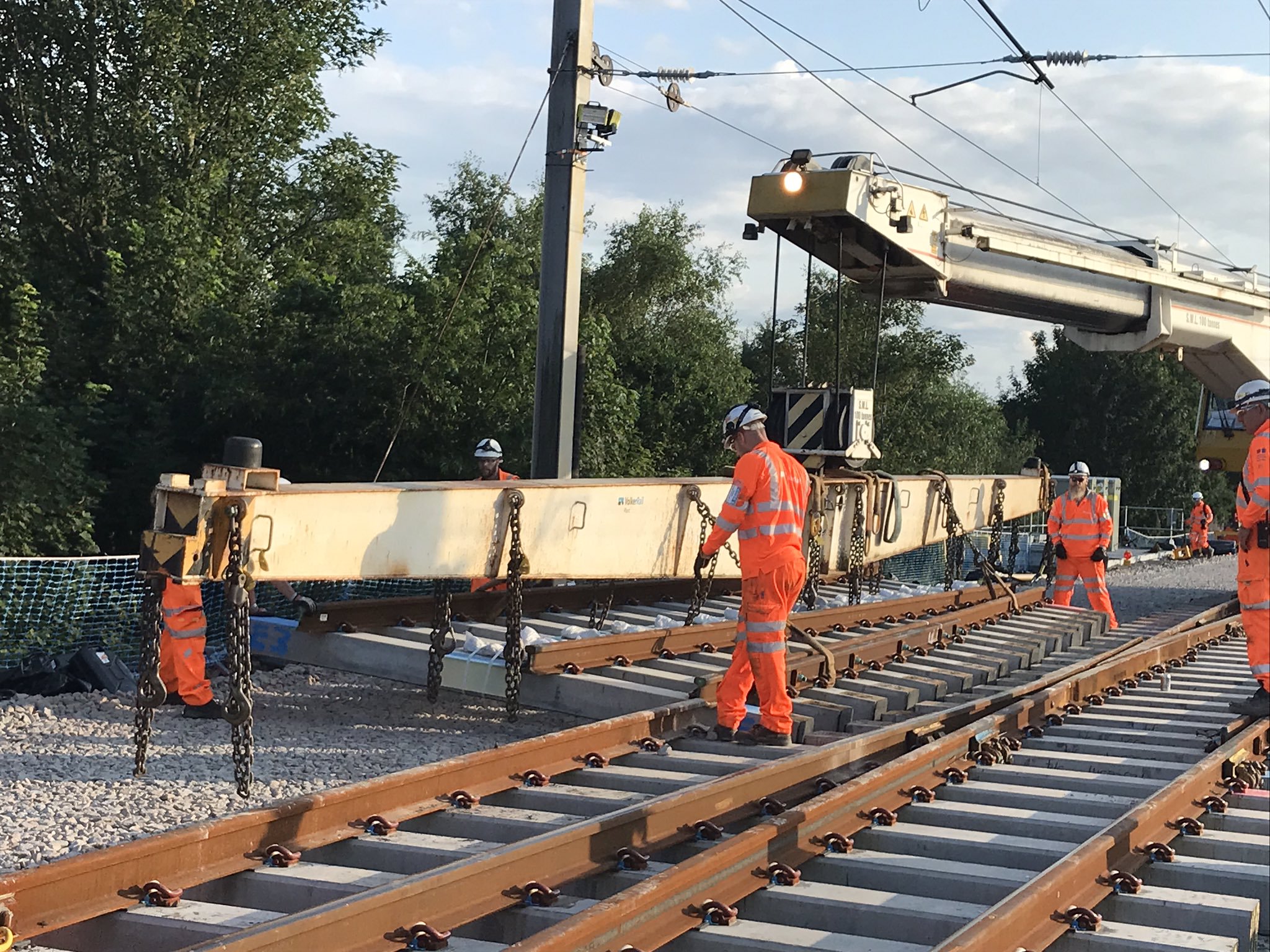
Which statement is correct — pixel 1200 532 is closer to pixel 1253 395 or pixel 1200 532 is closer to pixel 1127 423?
pixel 1253 395

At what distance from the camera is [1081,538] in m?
14.5

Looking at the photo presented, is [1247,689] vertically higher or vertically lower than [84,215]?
lower

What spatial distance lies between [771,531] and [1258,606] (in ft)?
10.2

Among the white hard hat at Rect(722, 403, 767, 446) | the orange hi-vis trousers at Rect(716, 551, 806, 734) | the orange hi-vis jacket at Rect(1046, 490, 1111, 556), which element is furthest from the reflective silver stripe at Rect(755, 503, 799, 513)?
the orange hi-vis jacket at Rect(1046, 490, 1111, 556)

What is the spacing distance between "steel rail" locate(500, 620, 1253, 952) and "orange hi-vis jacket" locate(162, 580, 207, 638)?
429 cm

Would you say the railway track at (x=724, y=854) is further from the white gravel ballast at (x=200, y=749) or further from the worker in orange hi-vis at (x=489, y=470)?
the worker in orange hi-vis at (x=489, y=470)

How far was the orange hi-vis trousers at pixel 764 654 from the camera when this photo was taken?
23.7ft

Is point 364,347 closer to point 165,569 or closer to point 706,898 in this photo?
point 165,569

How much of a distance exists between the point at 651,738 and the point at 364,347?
11.1m

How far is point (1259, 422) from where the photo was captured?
26.8 ft

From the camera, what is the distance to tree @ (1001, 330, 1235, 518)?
200 ft

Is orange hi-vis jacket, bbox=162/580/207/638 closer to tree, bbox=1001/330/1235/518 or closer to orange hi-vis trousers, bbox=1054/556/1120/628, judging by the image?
orange hi-vis trousers, bbox=1054/556/1120/628

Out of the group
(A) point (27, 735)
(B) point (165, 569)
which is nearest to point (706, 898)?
(B) point (165, 569)

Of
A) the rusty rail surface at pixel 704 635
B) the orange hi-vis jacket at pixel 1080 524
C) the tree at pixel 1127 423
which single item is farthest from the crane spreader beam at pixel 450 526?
the tree at pixel 1127 423
